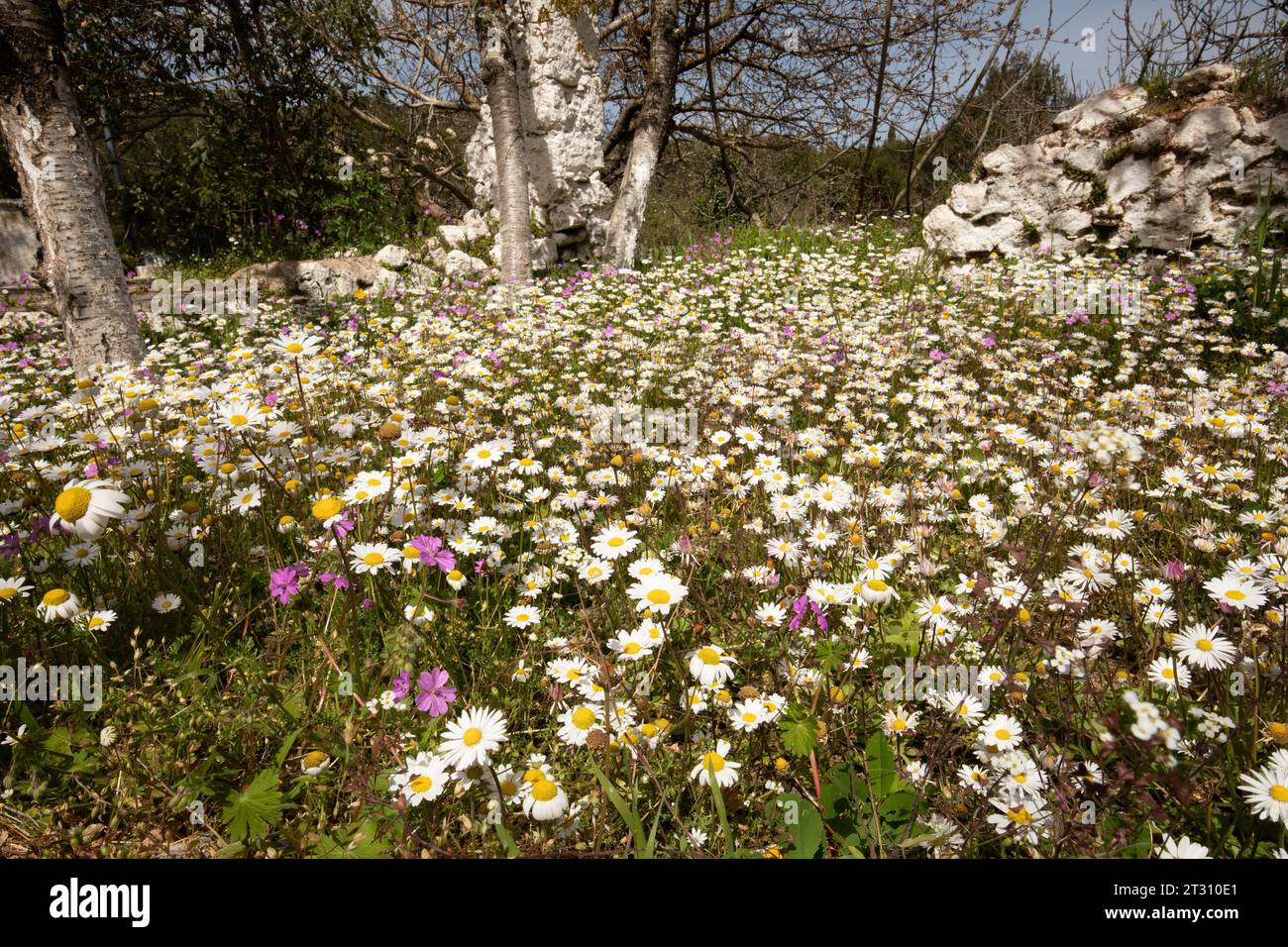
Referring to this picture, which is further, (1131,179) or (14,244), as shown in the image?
(14,244)

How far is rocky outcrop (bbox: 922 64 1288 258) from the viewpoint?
6.22 metres

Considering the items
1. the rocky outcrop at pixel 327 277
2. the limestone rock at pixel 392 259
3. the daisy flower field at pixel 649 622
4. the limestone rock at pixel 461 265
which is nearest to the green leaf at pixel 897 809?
the daisy flower field at pixel 649 622

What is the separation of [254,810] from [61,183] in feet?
15.4

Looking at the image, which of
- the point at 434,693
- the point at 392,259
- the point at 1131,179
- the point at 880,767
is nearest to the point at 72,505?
the point at 434,693

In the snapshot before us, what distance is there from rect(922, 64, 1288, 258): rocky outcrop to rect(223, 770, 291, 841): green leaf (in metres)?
8.51

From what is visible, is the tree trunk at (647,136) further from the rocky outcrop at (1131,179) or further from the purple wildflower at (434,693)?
the purple wildflower at (434,693)

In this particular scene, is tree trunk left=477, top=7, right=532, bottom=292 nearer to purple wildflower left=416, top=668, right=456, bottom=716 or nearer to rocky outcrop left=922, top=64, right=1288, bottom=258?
rocky outcrop left=922, top=64, right=1288, bottom=258

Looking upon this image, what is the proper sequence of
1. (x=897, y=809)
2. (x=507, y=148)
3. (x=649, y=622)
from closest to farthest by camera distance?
1. (x=897, y=809)
2. (x=649, y=622)
3. (x=507, y=148)

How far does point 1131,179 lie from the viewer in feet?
22.6

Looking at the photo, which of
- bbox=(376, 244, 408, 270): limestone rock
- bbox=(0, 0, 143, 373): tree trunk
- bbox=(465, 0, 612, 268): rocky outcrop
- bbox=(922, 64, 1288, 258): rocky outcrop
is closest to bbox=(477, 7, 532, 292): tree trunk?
bbox=(465, 0, 612, 268): rocky outcrop

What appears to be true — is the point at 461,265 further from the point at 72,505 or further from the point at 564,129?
the point at 72,505

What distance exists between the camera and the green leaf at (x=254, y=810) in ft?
4.65

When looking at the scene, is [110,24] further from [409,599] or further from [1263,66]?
[1263,66]

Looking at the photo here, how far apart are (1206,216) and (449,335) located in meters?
7.49
